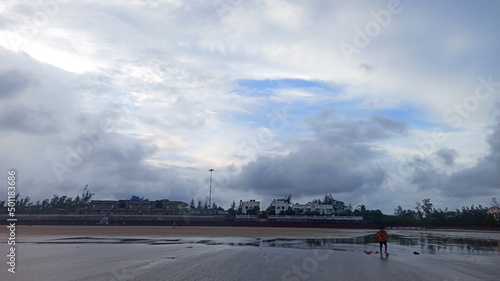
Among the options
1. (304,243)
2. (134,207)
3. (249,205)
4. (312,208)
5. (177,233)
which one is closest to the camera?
(304,243)

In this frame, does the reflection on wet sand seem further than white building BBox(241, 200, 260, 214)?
No

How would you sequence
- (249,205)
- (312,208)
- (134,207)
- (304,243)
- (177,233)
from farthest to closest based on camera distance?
(249,205)
(312,208)
(134,207)
(177,233)
(304,243)

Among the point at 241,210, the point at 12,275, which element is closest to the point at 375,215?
the point at 241,210

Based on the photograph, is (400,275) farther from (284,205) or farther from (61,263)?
(284,205)

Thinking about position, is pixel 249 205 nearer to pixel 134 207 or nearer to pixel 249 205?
pixel 249 205

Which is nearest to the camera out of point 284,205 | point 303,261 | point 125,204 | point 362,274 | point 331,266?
point 362,274

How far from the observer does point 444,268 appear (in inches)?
710

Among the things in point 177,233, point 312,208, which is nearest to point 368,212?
point 312,208

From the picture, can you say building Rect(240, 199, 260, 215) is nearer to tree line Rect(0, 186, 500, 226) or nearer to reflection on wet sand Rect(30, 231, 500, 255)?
tree line Rect(0, 186, 500, 226)

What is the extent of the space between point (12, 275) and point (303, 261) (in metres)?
12.2

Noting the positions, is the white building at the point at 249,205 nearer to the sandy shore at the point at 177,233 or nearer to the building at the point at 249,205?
the building at the point at 249,205
